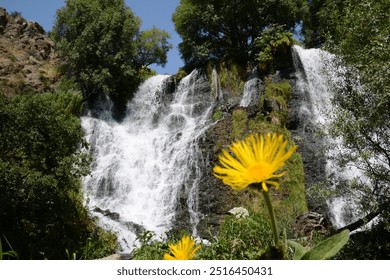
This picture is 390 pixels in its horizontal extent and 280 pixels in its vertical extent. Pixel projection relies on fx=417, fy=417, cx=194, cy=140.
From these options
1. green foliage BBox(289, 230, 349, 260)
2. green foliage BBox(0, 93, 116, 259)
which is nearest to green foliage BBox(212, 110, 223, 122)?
green foliage BBox(0, 93, 116, 259)

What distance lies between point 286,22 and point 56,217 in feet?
32.9

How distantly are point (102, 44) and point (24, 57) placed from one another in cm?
275

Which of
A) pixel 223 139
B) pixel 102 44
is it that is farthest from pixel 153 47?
pixel 223 139

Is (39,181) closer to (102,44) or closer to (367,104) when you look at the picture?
(367,104)

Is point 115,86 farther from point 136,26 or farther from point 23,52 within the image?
point 23,52

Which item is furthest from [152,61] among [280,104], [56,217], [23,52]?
[56,217]

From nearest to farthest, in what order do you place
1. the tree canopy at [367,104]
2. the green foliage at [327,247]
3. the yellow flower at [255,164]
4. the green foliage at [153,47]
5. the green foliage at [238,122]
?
the yellow flower at [255,164] < the green foliage at [327,247] < the tree canopy at [367,104] < the green foliage at [238,122] < the green foliage at [153,47]

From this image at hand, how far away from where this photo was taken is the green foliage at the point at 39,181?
6.33 metres

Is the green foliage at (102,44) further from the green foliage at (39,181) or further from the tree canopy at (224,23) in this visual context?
the green foliage at (39,181)

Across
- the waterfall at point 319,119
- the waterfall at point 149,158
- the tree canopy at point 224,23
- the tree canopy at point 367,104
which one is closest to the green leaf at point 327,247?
the tree canopy at point 367,104

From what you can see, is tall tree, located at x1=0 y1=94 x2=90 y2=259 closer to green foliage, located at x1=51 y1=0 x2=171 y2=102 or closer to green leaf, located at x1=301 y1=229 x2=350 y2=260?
green foliage, located at x1=51 y1=0 x2=171 y2=102

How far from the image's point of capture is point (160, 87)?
41.3ft

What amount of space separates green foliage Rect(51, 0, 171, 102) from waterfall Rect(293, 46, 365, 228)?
175 inches

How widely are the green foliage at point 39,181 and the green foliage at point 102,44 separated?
4.99m
